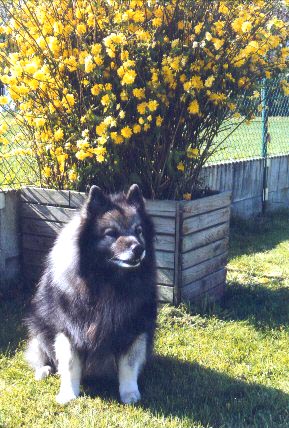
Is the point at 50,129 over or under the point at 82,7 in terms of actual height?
under

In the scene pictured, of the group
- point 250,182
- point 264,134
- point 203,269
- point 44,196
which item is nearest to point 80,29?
point 44,196

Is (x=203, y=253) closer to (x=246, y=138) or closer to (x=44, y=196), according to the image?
(x=44, y=196)

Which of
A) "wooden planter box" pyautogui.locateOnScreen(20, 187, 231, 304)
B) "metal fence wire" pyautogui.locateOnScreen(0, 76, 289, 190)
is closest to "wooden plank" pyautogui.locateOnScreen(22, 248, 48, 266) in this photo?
"wooden planter box" pyautogui.locateOnScreen(20, 187, 231, 304)

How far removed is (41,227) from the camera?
15.6 feet

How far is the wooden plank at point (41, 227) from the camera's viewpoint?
4672 mm

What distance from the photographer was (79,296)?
3170mm

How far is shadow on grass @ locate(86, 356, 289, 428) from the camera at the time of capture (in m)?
2.98

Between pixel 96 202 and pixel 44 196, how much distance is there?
1.63 m

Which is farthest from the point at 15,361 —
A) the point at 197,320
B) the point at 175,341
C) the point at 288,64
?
the point at 288,64

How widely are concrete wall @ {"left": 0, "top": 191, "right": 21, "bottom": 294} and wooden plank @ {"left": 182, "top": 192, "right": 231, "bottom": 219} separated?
157cm

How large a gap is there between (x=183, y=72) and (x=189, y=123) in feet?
1.53

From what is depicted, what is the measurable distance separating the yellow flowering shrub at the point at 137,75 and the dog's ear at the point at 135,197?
72 centimetres

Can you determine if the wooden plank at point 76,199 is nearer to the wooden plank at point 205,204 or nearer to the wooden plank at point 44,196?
the wooden plank at point 44,196

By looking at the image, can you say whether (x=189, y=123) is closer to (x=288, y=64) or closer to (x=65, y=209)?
(x=288, y=64)
